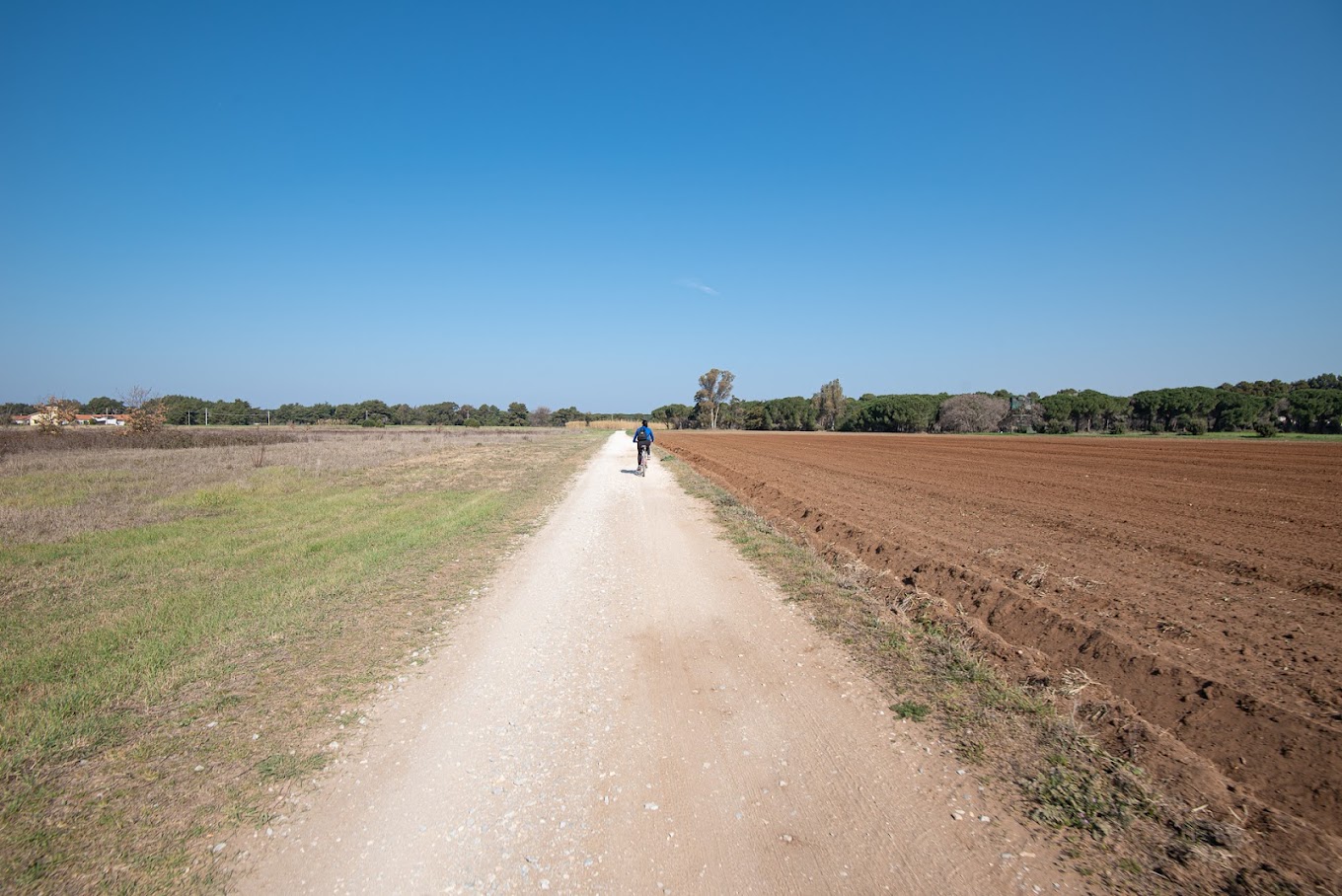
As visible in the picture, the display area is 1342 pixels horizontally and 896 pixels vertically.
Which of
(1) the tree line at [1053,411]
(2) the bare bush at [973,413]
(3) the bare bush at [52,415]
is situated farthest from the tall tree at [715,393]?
(3) the bare bush at [52,415]

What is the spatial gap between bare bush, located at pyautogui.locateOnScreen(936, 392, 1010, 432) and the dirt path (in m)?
113

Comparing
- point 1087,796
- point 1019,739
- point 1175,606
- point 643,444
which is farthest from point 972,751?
point 643,444

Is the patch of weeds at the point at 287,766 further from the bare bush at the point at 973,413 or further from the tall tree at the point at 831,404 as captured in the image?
the tall tree at the point at 831,404

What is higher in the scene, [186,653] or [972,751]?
[186,653]

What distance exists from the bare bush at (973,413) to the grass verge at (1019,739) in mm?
110131

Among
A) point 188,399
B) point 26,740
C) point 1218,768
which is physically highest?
point 188,399

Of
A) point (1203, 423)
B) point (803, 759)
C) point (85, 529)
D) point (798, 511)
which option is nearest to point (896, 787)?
point (803, 759)

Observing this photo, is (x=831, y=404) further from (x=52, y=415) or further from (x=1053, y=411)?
(x=52, y=415)

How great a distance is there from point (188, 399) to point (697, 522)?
141036 mm

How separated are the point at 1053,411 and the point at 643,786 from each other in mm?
115982

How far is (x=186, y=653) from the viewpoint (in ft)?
18.1

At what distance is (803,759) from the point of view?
3.96 metres

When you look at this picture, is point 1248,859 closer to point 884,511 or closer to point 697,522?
point 697,522

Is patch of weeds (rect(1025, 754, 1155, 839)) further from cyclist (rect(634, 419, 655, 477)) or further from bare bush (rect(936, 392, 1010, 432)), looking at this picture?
bare bush (rect(936, 392, 1010, 432))
